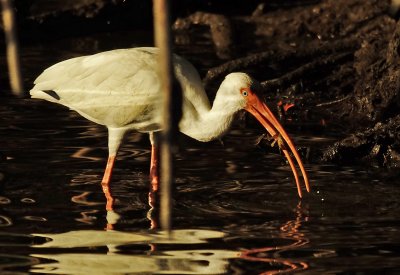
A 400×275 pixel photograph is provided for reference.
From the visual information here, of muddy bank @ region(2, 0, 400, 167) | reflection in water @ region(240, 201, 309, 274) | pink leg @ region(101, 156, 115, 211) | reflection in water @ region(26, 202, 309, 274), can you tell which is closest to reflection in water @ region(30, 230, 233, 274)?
reflection in water @ region(26, 202, 309, 274)

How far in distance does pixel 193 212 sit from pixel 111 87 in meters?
1.60

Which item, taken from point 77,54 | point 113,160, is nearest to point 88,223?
point 113,160

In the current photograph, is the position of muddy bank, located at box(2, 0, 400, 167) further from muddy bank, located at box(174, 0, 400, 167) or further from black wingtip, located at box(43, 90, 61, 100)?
black wingtip, located at box(43, 90, 61, 100)

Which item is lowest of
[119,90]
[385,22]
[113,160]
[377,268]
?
[377,268]

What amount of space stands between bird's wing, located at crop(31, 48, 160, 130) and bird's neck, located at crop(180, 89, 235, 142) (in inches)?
11.5

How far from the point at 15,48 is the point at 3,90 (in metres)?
10.7

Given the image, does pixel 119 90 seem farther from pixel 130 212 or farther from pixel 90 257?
pixel 90 257

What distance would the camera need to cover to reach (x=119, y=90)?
29.8 feet

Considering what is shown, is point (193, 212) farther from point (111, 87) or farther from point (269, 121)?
point (111, 87)

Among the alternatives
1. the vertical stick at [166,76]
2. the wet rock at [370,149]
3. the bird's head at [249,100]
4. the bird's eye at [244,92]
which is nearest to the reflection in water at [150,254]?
the bird's head at [249,100]

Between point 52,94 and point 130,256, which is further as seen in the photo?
point 52,94

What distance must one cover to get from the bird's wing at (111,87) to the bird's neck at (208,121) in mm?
291

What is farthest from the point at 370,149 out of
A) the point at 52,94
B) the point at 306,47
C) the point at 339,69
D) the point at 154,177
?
the point at 306,47

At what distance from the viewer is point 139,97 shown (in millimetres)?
8945
